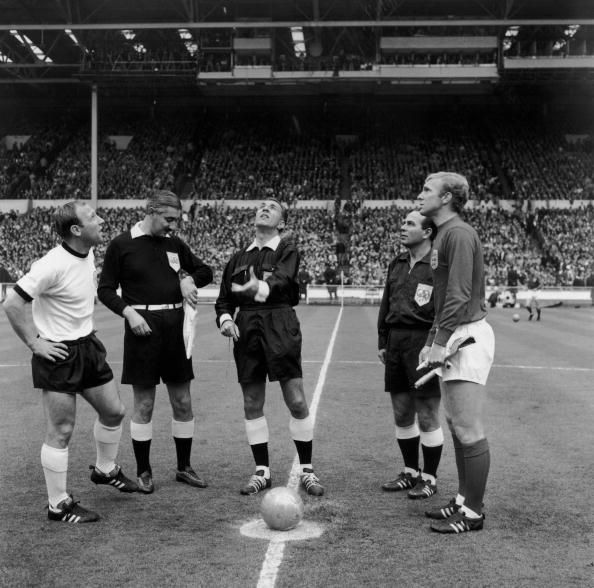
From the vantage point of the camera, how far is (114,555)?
4.20 metres

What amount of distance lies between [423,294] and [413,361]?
1.62 ft

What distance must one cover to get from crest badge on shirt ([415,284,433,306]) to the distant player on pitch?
2259mm

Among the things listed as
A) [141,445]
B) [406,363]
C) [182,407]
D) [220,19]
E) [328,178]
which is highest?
[220,19]

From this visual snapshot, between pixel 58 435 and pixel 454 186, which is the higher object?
pixel 454 186

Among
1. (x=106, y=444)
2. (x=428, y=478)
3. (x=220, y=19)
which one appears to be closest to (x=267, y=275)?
(x=106, y=444)

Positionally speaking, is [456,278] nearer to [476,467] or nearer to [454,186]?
[454,186]

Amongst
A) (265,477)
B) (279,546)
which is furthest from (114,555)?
(265,477)

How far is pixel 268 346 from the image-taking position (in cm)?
546

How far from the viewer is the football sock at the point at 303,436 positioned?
561 centimetres

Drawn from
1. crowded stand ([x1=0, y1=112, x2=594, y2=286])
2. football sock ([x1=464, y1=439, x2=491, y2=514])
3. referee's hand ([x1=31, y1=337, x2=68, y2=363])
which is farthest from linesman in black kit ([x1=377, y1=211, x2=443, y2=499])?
crowded stand ([x1=0, y1=112, x2=594, y2=286])

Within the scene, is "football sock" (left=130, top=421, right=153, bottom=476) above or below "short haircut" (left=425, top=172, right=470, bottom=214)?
below

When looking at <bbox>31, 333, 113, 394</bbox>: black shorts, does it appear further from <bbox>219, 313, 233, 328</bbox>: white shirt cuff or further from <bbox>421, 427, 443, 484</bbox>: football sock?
<bbox>421, 427, 443, 484</bbox>: football sock

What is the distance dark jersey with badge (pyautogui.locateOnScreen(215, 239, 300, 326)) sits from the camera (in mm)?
5504

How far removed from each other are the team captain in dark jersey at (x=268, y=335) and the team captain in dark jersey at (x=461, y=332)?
119 centimetres
